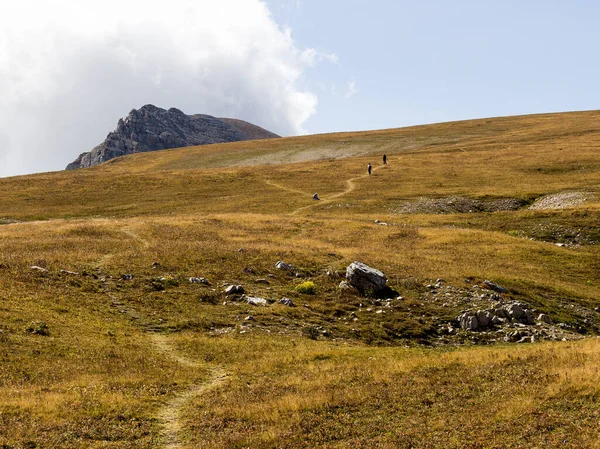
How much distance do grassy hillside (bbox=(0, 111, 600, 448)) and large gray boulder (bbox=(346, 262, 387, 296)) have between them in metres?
0.71

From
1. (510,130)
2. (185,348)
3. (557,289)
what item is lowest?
(557,289)

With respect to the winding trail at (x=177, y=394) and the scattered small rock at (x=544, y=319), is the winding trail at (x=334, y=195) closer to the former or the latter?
the scattered small rock at (x=544, y=319)

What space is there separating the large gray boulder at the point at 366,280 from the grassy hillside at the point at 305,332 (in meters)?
0.71

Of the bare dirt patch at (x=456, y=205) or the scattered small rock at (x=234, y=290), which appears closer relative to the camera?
the scattered small rock at (x=234, y=290)

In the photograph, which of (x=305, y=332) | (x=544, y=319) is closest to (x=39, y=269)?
(x=305, y=332)

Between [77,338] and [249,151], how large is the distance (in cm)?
14651

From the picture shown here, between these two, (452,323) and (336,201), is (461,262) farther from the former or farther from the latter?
(336,201)

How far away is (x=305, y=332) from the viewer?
28.2 metres

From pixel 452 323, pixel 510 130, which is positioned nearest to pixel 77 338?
pixel 452 323

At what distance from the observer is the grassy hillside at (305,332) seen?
49.4ft

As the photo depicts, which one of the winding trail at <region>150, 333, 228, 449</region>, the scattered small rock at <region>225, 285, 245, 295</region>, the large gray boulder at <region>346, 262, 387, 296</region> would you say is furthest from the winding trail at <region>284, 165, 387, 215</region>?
the winding trail at <region>150, 333, 228, 449</region>

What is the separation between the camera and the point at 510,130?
16775 centimetres

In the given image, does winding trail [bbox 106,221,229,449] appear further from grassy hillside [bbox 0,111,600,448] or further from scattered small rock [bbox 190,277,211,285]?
scattered small rock [bbox 190,277,211,285]

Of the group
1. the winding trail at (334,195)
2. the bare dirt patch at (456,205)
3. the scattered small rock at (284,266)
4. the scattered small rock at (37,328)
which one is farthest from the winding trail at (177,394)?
the bare dirt patch at (456,205)
